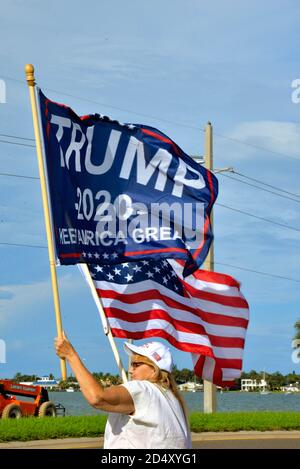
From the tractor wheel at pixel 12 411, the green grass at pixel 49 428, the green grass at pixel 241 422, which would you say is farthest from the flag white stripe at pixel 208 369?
the tractor wheel at pixel 12 411

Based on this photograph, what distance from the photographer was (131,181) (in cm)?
1159

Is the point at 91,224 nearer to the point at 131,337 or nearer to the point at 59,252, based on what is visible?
the point at 59,252

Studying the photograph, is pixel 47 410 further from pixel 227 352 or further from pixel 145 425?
pixel 145 425

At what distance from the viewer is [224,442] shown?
2166 centimetres

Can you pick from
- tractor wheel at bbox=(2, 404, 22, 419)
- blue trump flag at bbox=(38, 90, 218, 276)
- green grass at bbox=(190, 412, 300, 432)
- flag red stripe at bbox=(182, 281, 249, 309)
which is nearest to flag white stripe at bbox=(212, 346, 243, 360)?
flag red stripe at bbox=(182, 281, 249, 309)

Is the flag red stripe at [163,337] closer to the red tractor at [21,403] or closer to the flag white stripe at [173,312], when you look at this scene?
the flag white stripe at [173,312]

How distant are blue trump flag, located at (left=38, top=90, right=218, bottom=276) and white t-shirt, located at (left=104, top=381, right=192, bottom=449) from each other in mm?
5089

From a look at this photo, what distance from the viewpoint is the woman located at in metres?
5.01

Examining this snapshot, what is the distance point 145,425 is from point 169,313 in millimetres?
7169

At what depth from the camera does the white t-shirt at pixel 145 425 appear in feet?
16.8

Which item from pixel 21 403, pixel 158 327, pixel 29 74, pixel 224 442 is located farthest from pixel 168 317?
pixel 21 403

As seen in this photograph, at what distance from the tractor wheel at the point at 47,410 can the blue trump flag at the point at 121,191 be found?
65.4ft

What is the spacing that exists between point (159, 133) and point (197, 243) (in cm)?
144

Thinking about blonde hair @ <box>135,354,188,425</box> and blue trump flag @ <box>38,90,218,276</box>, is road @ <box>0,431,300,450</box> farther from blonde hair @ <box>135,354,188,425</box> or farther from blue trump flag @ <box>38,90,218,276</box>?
blonde hair @ <box>135,354,188,425</box>
